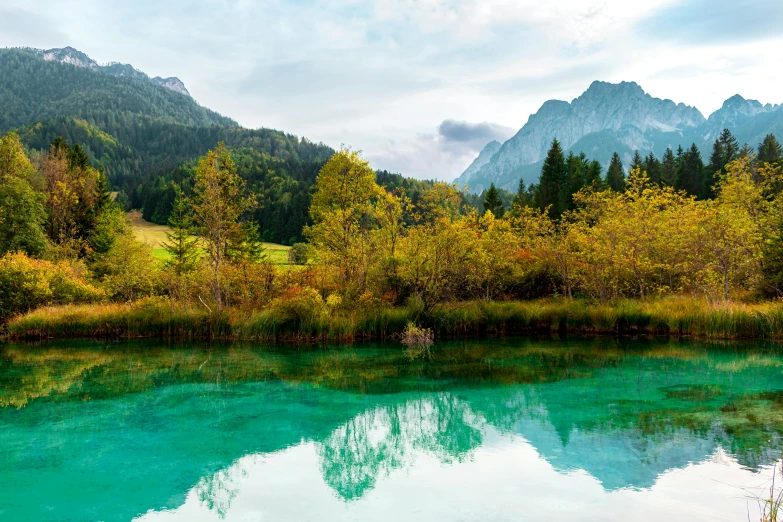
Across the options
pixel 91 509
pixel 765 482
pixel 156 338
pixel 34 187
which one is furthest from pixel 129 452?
pixel 34 187

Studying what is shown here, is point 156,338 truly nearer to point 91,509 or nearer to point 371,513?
point 91,509

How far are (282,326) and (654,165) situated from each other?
239 feet

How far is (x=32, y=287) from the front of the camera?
25906 mm

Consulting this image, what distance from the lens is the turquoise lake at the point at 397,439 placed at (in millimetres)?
7094

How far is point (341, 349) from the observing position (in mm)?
20891

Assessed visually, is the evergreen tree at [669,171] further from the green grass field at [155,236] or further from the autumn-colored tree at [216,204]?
the autumn-colored tree at [216,204]

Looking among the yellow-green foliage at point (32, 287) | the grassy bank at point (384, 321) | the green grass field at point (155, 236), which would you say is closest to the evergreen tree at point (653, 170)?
the green grass field at point (155, 236)

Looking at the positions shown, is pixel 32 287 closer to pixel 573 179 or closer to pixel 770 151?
pixel 573 179

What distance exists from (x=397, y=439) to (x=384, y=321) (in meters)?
12.9

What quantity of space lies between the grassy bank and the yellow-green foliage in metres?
1.18

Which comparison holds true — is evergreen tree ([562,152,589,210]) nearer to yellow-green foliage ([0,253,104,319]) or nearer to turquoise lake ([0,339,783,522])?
turquoise lake ([0,339,783,522])

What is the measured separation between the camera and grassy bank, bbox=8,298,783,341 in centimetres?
2173

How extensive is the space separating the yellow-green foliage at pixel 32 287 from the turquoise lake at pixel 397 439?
10.3 meters

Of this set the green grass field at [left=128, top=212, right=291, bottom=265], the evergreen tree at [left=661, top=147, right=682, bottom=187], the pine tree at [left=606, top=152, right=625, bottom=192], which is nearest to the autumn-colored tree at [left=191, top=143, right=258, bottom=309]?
the green grass field at [left=128, top=212, right=291, bottom=265]
